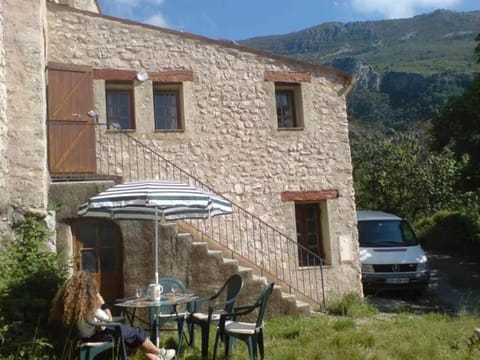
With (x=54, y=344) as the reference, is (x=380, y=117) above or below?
above

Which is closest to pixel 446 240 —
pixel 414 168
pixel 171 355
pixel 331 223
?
pixel 414 168

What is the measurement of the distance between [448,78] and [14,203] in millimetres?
56839

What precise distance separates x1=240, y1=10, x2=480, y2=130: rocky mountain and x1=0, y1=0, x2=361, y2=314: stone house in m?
19.0

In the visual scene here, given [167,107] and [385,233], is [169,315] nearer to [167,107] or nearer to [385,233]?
[167,107]

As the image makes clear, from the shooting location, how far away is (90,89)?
931cm

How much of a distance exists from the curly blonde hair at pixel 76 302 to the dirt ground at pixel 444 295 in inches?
264

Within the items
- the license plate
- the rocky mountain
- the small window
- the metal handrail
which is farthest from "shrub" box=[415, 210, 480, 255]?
the small window

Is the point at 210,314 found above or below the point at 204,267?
below

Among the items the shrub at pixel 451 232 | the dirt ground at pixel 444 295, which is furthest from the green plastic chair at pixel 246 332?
the shrub at pixel 451 232

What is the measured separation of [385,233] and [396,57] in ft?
237

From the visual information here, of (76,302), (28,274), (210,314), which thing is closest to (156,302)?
(210,314)

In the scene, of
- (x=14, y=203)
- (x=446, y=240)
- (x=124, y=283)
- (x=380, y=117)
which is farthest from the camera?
(x=380, y=117)

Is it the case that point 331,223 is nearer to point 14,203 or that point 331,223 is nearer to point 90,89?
point 90,89

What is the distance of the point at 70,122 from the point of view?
8898mm
